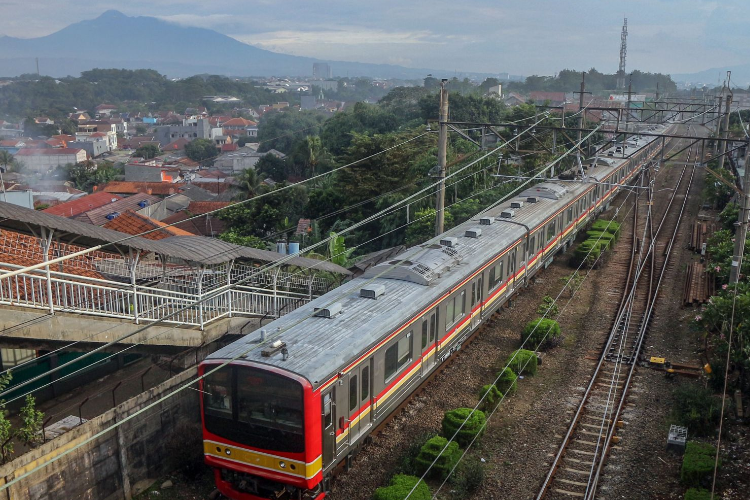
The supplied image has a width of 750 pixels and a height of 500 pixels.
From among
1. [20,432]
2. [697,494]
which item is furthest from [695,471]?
[20,432]

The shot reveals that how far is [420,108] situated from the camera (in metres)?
55.4

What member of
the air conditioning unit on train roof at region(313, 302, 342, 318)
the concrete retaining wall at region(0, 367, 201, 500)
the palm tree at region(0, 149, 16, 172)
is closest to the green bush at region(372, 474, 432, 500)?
the air conditioning unit on train roof at region(313, 302, 342, 318)

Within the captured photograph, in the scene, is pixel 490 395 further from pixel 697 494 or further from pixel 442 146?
pixel 442 146

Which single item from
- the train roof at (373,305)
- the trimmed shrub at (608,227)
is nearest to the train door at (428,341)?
the train roof at (373,305)

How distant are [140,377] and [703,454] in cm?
1083

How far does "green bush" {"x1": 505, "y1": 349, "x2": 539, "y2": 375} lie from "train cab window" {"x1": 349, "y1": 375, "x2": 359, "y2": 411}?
5.46m

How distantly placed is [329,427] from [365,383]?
124 centimetres

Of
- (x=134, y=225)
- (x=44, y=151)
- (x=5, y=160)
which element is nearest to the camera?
(x=134, y=225)

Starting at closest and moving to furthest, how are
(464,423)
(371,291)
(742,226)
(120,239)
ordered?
(120,239), (464,423), (371,291), (742,226)

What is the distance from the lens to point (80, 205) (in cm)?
4428

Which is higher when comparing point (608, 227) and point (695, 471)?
point (608, 227)

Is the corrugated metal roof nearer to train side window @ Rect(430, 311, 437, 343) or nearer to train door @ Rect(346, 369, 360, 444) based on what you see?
train door @ Rect(346, 369, 360, 444)

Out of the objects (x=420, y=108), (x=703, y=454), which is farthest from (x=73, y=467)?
(x=420, y=108)

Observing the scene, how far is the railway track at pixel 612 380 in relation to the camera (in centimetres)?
1107
